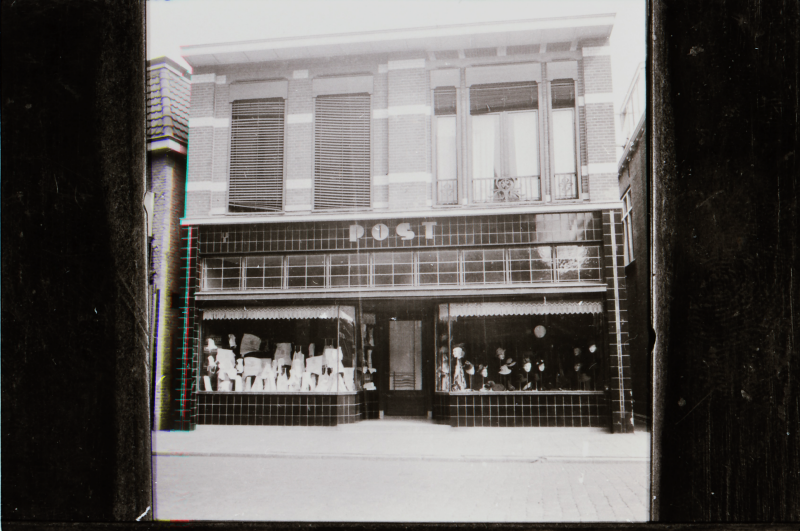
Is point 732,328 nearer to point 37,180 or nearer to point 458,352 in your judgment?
point 37,180

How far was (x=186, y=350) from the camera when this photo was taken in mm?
6234

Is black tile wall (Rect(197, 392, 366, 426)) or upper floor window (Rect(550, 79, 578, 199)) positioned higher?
upper floor window (Rect(550, 79, 578, 199))

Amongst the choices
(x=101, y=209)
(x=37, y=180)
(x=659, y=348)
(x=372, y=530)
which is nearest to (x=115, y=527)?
(x=372, y=530)

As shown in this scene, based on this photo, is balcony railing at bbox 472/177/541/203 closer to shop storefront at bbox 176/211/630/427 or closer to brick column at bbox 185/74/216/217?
shop storefront at bbox 176/211/630/427

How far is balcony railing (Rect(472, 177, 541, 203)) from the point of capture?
659cm

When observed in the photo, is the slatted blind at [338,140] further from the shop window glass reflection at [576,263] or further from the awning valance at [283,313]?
the shop window glass reflection at [576,263]

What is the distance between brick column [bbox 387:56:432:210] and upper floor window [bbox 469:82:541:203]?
553mm

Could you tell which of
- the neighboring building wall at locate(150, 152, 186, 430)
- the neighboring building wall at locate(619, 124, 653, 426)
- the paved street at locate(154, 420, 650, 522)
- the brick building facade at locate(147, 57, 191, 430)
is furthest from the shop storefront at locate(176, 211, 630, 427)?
the brick building facade at locate(147, 57, 191, 430)

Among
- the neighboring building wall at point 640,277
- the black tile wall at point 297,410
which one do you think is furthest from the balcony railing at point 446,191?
the black tile wall at point 297,410

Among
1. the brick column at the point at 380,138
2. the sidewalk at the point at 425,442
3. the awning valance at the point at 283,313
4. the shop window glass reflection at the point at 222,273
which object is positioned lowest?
the sidewalk at the point at 425,442

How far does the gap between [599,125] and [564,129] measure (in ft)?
3.79

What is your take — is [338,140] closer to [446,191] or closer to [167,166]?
[167,166]

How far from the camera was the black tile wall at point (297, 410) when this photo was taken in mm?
7316

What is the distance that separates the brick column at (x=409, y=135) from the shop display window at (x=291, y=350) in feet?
7.83
